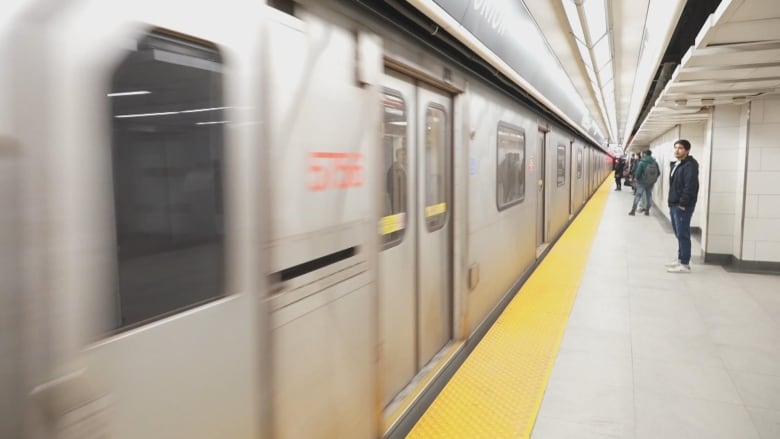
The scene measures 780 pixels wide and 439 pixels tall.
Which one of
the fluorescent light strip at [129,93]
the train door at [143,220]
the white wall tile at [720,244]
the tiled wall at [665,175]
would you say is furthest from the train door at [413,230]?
the tiled wall at [665,175]

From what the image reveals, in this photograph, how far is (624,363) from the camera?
11.5 ft

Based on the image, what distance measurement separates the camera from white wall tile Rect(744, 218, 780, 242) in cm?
614

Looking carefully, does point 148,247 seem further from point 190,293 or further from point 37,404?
point 37,404

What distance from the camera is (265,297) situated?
1.49 metres

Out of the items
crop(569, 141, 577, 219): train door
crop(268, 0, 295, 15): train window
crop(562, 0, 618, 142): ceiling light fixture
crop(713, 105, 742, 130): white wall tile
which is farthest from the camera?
crop(569, 141, 577, 219): train door

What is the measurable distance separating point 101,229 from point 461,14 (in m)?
2.31

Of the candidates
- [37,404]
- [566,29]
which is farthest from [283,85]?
[566,29]

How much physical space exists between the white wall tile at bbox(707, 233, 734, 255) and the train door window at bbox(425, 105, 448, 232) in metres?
5.17

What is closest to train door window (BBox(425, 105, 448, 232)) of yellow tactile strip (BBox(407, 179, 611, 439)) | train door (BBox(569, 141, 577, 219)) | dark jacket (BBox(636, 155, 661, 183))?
yellow tactile strip (BBox(407, 179, 611, 439))

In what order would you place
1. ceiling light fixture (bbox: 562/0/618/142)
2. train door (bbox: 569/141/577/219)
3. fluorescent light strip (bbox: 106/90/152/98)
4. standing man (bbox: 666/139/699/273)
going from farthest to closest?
train door (bbox: 569/141/577/219), standing man (bbox: 666/139/699/273), ceiling light fixture (bbox: 562/0/618/142), fluorescent light strip (bbox: 106/90/152/98)

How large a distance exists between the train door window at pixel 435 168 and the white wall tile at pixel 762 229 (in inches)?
195

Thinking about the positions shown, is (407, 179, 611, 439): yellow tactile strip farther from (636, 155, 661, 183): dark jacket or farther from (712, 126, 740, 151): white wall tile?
(636, 155, 661, 183): dark jacket

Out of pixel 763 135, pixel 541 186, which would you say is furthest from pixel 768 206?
pixel 541 186

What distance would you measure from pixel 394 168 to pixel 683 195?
4896 mm
